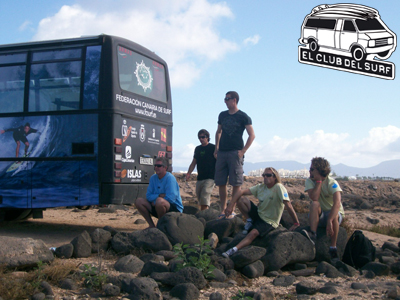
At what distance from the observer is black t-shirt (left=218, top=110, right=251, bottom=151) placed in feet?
26.7

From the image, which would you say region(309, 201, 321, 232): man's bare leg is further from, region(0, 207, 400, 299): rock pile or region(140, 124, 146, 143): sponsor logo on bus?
region(140, 124, 146, 143): sponsor logo on bus

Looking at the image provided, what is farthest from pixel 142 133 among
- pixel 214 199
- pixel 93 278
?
pixel 214 199

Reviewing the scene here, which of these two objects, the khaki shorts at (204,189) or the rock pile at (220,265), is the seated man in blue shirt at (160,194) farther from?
the khaki shorts at (204,189)

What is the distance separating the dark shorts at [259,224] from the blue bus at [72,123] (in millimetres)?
2837

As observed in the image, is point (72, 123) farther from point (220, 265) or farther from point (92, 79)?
point (220, 265)

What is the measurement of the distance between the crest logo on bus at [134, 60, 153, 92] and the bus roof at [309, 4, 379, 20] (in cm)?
569

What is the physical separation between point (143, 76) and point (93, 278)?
4.99 meters

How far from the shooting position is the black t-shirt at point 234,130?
8141 mm

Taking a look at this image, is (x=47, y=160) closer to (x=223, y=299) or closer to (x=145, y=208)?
(x=145, y=208)

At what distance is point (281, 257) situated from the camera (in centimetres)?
620

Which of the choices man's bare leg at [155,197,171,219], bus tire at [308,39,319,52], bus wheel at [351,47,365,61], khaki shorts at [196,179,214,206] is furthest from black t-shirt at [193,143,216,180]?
bus wheel at [351,47,365,61]

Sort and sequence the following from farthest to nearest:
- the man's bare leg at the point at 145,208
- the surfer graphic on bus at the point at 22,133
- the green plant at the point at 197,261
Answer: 1. the surfer graphic on bus at the point at 22,133
2. the man's bare leg at the point at 145,208
3. the green plant at the point at 197,261

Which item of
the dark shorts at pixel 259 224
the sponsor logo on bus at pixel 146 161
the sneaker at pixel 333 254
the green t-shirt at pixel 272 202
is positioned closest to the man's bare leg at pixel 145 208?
the sponsor logo on bus at pixel 146 161

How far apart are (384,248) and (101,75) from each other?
5.80 metres
